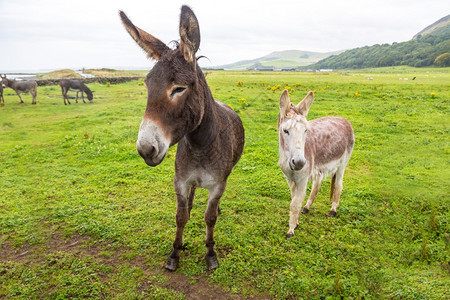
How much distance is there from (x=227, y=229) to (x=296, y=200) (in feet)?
5.22

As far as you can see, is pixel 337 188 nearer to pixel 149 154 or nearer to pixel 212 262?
pixel 212 262

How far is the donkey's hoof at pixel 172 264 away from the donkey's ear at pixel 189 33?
3321 mm

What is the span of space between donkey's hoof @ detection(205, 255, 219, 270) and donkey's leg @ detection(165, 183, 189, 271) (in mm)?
519

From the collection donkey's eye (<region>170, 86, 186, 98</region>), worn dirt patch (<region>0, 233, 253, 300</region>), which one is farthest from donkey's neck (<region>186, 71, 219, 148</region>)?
worn dirt patch (<region>0, 233, 253, 300</region>)

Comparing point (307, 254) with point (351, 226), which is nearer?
point (307, 254)

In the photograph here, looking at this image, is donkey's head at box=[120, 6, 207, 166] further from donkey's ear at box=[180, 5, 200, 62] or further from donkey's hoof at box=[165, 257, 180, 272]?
donkey's hoof at box=[165, 257, 180, 272]

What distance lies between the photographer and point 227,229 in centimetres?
534

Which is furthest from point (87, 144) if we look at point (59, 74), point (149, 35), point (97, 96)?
point (59, 74)

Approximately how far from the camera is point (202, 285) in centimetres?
395

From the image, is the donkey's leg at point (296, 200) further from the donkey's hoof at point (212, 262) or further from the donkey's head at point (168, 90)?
the donkey's head at point (168, 90)

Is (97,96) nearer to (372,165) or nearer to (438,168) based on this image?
(372,165)

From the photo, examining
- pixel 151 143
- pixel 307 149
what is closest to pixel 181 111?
pixel 151 143

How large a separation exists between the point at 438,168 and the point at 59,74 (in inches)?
1965

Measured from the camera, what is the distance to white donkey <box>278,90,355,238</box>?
170 inches
